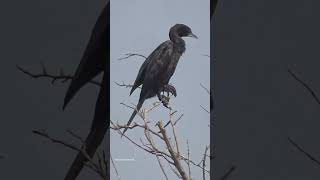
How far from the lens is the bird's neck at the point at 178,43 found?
171 centimetres

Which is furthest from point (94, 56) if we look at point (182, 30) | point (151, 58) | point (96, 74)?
point (182, 30)

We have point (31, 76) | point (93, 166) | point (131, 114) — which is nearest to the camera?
point (93, 166)

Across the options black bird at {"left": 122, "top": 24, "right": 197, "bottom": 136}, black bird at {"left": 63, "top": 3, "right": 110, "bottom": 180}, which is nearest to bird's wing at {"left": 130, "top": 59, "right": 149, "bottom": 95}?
black bird at {"left": 122, "top": 24, "right": 197, "bottom": 136}

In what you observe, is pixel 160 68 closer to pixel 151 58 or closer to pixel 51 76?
pixel 151 58

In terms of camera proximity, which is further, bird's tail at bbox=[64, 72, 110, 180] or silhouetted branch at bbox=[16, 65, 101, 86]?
silhouetted branch at bbox=[16, 65, 101, 86]

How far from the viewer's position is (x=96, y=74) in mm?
1754

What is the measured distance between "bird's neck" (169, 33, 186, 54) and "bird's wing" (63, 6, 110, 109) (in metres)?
0.21

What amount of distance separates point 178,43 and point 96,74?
291mm

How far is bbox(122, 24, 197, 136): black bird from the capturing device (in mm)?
1723

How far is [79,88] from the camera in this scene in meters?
1.77

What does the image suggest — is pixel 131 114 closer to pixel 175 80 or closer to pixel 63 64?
pixel 175 80

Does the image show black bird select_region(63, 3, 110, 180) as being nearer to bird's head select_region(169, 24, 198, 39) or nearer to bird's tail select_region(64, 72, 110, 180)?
bird's tail select_region(64, 72, 110, 180)
